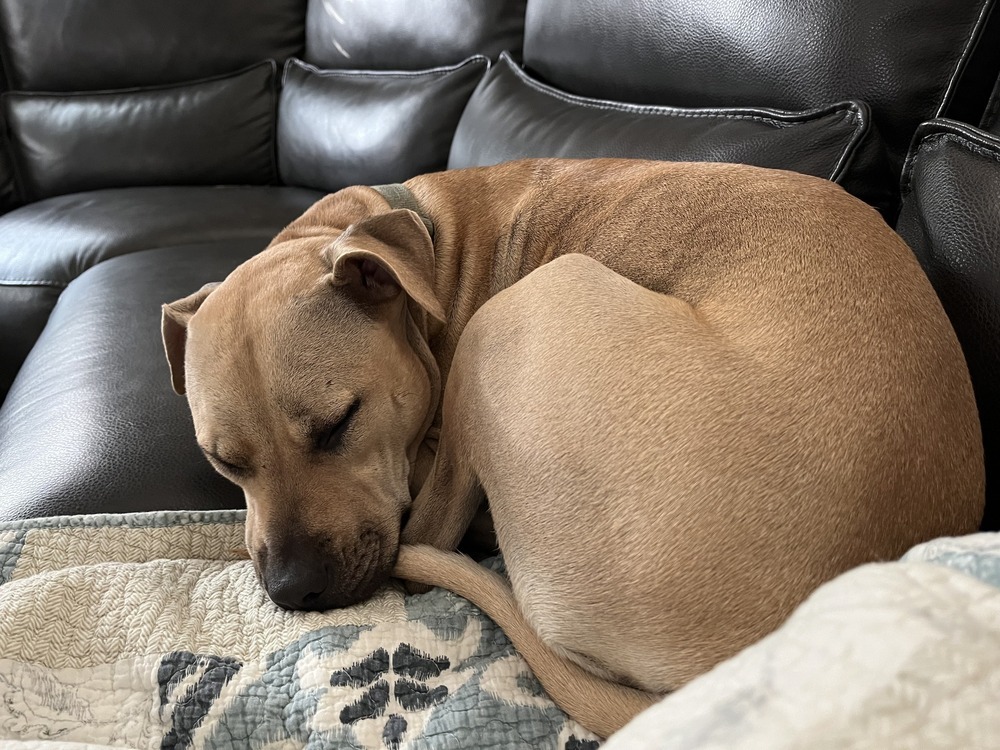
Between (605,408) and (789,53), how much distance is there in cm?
104

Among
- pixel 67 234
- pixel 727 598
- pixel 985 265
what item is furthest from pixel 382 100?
pixel 727 598

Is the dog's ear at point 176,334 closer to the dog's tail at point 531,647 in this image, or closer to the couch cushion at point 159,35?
the dog's tail at point 531,647

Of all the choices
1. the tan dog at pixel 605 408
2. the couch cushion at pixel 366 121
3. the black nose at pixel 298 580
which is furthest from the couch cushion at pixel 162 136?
the black nose at pixel 298 580

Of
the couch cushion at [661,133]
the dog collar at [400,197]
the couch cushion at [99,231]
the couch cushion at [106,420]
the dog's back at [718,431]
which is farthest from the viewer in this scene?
the couch cushion at [99,231]

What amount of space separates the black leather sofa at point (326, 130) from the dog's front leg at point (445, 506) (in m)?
0.42

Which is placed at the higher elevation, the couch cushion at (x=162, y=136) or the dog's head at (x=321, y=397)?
the dog's head at (x=321, y=397)

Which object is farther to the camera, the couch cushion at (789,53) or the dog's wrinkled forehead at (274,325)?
the couch cushion at (789,53)

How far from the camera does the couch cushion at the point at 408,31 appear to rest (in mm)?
2688

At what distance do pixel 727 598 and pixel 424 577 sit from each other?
508 millimetres

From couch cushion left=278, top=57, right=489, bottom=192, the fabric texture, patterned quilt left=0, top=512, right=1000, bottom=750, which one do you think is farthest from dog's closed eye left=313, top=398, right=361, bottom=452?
couch cushion left=278, top=57, right=489, bottom=192

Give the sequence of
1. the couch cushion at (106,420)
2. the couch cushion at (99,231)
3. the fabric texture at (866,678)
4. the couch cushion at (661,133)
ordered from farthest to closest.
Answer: the couch cushion at (99,231), the couch cushion at (661,133), the couch cushion at (106,420), the fabric texture at (866,678)

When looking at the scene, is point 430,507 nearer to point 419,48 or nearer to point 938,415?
point 938,415

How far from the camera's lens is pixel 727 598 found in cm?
95

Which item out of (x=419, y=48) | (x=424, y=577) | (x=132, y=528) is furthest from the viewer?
(x=419, y=48)
